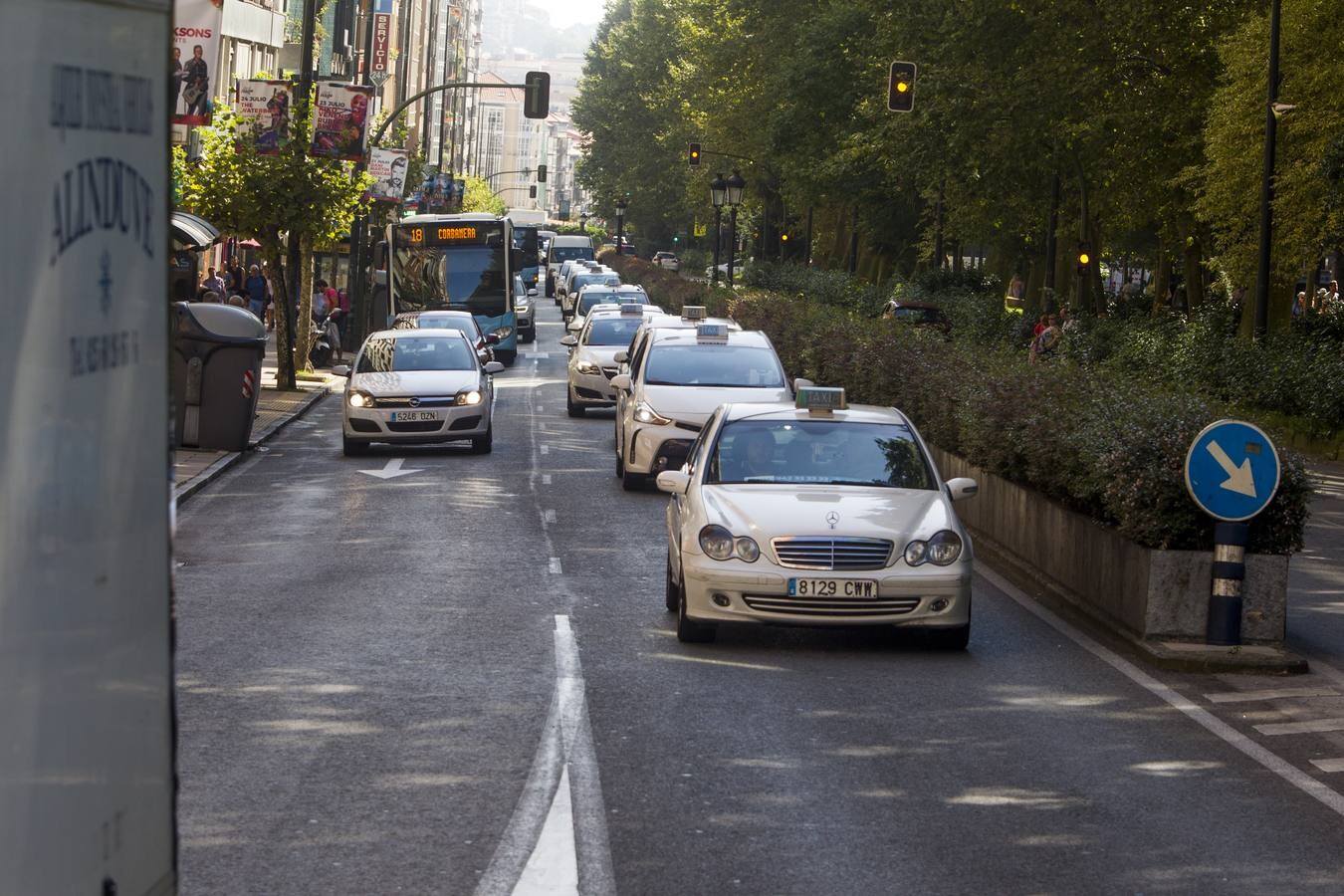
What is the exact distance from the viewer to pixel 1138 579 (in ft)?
42.2

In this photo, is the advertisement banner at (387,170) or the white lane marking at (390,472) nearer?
the white lane marking at (390,472)

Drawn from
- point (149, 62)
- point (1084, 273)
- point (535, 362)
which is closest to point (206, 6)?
point (149, 62)

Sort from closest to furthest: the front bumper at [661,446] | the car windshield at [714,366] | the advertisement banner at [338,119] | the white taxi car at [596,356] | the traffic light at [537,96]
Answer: the front bumper at [661,446]
the car windshield at [714,366]
the white taxi car at [596,356]
the advertisement banner at [338,119]
the traffic light at [537,96]

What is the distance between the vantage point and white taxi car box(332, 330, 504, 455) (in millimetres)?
26469

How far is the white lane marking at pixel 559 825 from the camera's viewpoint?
6984 millimetres

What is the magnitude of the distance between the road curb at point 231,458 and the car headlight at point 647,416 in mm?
4665

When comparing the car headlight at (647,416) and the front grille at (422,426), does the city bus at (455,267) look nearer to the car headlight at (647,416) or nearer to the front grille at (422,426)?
the front grille at (422,426)

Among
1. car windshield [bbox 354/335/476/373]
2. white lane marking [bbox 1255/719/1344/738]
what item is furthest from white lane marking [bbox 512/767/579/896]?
car windshield [bbox 354/335/476/373]

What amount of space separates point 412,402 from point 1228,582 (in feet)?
51.8

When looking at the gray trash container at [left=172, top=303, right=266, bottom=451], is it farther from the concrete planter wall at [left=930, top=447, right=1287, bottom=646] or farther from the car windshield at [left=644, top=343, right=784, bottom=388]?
the concrete planter wall at [left=930, top=447, right=1287, bottom=646]

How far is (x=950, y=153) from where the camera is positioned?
4656 centimetres

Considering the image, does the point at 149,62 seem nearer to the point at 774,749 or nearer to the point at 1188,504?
the point at 774,749

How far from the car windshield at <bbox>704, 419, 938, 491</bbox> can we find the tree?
78.1ft

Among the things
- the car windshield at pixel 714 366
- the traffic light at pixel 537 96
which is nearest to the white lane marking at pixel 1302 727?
the car windshield at pixel 714 366
